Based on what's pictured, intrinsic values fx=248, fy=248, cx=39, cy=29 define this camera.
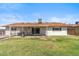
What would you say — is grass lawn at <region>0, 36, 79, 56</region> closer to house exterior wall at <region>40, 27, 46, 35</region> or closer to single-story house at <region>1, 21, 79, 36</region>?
single-story house at <region>1, 21, 79, 36</region>

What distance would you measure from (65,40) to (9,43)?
8.19 feet

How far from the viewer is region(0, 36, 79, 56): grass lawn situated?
8.61m

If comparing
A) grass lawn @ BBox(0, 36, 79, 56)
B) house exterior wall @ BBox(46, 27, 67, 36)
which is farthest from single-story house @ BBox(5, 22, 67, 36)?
A: grass lawn @ BBox(0, 36, 79, 56)

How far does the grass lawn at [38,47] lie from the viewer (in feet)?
28.2

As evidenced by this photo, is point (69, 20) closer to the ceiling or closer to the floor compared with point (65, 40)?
closer to the ceiling

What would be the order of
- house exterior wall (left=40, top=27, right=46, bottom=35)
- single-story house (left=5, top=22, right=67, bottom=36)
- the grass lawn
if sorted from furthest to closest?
house exterior wall (left=40, top=27, right=46, bottom=35) → single-story house (left=5, top=22, right=67, bottom=36) → the grass lawn

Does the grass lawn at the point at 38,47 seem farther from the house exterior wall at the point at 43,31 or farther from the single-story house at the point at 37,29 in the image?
the house exterior wall at the point at 43,31

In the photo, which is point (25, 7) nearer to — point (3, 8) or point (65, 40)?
point (3, 8)

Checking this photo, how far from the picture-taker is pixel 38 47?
9539mm

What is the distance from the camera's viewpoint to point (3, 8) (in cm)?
1005

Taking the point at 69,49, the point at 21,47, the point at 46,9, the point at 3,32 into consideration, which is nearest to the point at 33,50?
the point at 21,47

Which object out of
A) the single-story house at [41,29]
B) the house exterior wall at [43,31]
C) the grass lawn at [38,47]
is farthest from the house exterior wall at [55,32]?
the grass lawn at [38,47]

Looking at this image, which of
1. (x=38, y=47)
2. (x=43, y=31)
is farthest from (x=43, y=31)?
(x=38, y=47)

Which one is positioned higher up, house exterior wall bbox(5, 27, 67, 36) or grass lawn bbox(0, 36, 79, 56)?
house exterior wall bbox(5, 27, 67, 36)
